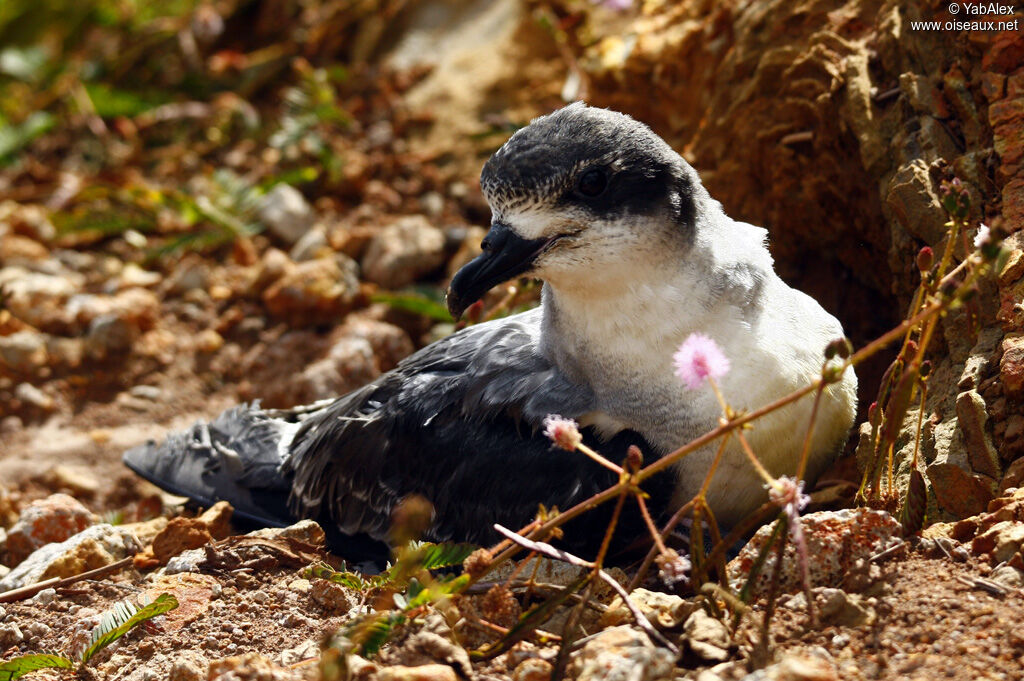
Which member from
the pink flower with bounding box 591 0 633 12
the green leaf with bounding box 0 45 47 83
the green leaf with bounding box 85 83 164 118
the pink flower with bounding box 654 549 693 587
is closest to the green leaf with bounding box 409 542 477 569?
the pink flower with bounding box 654 549 693 587

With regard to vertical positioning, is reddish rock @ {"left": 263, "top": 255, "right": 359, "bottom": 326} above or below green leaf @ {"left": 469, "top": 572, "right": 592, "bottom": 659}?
above

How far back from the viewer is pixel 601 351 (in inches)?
153

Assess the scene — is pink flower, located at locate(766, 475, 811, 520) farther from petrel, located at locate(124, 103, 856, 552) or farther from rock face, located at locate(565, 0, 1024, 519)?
rock face, located at locate(565, 0, 1024, 519)

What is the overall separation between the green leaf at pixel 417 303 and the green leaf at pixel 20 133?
4050 millimetres

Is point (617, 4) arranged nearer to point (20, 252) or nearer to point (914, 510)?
point (914, 510)

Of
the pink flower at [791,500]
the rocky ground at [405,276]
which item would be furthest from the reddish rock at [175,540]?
the pink flower at [791,500]

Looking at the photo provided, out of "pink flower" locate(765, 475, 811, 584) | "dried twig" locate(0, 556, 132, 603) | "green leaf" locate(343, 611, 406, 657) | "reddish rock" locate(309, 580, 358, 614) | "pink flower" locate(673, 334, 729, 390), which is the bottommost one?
"dried twig" locate(0, 556, 132, 603)

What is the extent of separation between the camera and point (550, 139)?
3.71 metres

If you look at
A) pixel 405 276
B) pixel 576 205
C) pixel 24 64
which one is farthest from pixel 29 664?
pixel 24 64

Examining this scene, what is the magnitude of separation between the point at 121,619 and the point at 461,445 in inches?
54.3

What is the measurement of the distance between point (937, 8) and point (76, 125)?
7.13 meters

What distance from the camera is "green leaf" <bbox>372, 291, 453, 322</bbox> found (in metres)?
6.25

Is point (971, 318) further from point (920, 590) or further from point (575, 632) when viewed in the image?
point (575, 632)

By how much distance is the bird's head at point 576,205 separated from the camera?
143 inches
